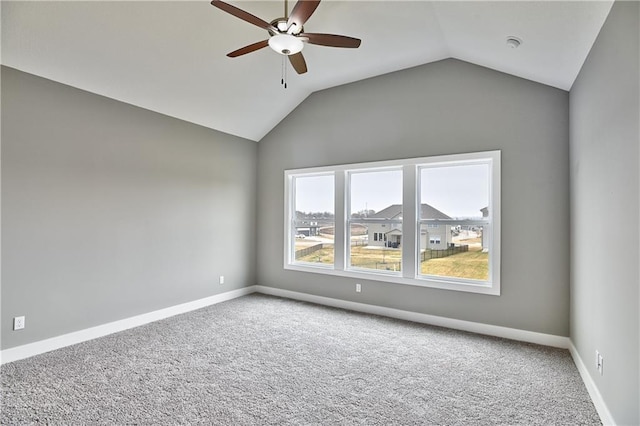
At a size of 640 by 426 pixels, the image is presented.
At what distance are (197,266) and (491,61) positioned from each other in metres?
4.53

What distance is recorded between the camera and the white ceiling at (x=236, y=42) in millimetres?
2578

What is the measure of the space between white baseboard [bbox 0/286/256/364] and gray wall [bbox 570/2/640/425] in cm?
444

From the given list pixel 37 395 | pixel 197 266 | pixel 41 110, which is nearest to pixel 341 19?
pixel 41 110

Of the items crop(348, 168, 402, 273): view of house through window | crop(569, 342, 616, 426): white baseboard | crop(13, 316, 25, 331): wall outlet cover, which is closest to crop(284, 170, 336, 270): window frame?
crop(348, 168, 402, 273): view of house through window

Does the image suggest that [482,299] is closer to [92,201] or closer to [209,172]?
[209,172]

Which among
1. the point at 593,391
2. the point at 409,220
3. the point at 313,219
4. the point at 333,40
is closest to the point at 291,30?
the point at 333,40

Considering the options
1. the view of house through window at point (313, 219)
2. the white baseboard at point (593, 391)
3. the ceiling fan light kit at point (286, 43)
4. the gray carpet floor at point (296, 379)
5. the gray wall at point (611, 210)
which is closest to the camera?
the gray wall at point (611, 210)

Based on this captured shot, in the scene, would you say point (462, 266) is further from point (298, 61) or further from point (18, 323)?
point (18, 323)

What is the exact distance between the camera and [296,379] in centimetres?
271

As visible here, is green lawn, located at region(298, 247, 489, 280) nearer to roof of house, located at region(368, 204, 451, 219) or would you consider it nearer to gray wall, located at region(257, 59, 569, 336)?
gray wall, located at region(257, 59, 569, 336)

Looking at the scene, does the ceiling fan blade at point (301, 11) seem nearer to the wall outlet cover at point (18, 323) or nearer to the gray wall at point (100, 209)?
the gray wall at point (100, 209)

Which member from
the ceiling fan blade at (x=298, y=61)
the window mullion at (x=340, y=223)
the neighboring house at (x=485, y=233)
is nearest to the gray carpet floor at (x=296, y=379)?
the neighboring house at (x=485, y=233)

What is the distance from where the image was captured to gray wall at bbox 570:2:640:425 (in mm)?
1768

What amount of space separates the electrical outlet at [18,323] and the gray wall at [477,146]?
3255mm
